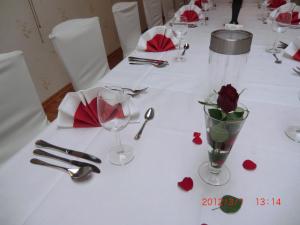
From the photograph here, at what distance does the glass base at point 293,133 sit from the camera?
2.25 ft

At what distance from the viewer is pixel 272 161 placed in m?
0.63

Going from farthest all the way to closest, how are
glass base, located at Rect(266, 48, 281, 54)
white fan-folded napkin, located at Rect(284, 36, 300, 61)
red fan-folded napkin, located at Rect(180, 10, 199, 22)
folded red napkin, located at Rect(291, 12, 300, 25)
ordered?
1. red fan-folded napkin, located at Rect(180, 10, 199, 22)
2. folded red napkin, located at Rect(291, 12, 300, 25)
3. glass base, located at Rect(266, 48, 281, 54)
4. white fan-folded napkin, located at Rect(284, 36, 300, 61)

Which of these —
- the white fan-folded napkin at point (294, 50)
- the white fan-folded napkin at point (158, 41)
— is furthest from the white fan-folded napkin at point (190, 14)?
the white fan-folded napkin at point (294, 50)

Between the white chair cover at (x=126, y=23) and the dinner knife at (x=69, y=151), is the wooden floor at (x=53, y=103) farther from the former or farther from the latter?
the dinner knife at (x=69, y=151)

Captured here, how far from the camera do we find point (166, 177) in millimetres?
596

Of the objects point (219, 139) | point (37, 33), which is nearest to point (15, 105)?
point (219, 139)

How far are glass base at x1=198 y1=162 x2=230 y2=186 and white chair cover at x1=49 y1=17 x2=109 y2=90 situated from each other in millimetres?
903

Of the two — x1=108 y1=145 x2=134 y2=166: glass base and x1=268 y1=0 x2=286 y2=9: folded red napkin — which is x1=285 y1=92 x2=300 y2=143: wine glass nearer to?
x1=108 y1=145 x2=134 y2=166: glass base

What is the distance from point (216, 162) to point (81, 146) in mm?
391

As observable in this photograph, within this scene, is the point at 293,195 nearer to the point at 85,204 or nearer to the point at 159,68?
the point at 85,204

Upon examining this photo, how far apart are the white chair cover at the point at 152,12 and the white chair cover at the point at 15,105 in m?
1.65

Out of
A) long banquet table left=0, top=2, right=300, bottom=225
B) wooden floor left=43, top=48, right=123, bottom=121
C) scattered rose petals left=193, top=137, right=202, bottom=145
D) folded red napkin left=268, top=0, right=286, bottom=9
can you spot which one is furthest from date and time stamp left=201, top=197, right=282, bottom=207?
folded red napkin left=268, top=0, right=286, bottom=9

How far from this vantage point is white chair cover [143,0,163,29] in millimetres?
2352

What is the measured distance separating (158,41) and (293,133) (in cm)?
87
